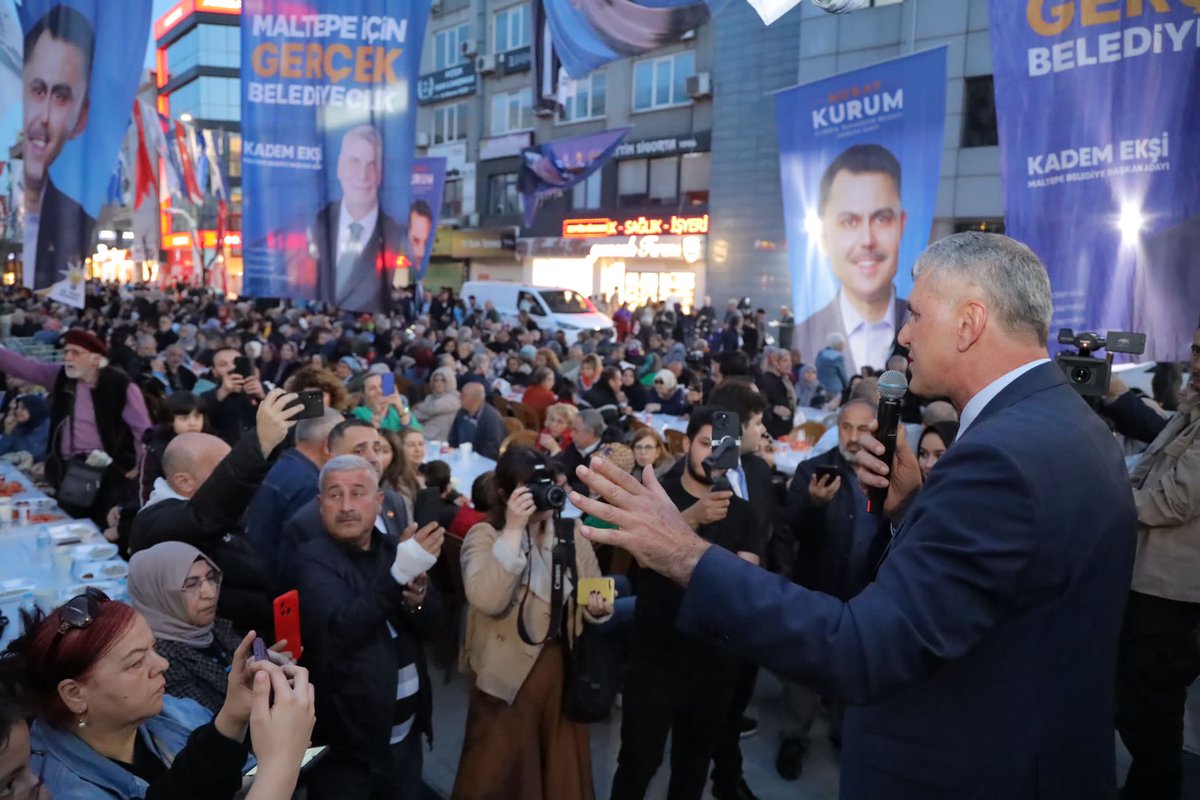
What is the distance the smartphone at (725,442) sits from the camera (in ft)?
7.48

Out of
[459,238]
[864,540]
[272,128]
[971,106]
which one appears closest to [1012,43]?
[864,540]


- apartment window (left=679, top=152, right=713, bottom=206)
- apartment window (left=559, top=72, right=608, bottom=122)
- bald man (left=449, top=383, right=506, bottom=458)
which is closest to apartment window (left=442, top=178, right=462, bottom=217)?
apartment window (left=559, top=72, right=608, bottom=122)

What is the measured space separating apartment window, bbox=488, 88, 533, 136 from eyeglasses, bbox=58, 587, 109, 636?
33455mm

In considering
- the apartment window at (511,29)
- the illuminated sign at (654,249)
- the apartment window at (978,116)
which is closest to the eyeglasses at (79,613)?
the apartment window at (978,116)

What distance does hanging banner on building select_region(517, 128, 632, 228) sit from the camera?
20297 mm

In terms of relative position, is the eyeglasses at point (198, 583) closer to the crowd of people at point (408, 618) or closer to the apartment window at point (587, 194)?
the crowd of people at point (408, 618)

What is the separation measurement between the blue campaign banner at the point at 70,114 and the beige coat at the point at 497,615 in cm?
605

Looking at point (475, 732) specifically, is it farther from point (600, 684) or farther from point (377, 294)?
point (377, 294)

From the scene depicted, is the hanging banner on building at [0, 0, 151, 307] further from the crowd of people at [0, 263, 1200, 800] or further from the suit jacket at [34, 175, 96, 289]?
the crowd of people at [0, 263, 1200, 800]

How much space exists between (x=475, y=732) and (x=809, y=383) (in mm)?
8568

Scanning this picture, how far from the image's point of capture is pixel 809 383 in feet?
36.5

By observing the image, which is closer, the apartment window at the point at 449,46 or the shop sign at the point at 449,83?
the shop sign at the point at 449,83

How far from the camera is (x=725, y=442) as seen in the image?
2.29 m

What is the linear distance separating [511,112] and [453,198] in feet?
18.4
